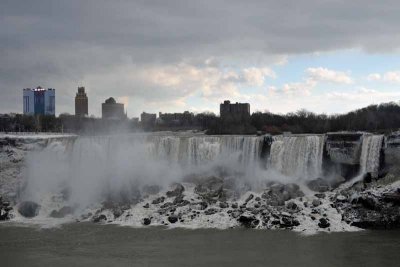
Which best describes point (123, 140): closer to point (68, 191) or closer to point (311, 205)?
point (68, 191)

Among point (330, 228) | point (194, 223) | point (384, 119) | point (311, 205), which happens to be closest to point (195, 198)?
point (194, 223)

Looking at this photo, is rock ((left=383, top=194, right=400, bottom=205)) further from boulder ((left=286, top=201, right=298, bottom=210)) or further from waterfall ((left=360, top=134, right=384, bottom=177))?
waterfall ((left=360, top=134, right=384, bottom=177))

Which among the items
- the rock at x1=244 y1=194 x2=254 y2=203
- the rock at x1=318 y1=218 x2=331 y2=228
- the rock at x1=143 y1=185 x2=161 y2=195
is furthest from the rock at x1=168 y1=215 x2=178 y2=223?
the rock at x1=318 y1=218 x2=331 y2=228

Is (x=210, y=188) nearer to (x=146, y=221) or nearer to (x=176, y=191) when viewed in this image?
(x=176, y=191)

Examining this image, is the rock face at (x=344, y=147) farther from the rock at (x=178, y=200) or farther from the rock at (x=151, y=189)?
the rock at (x=151, y=189)

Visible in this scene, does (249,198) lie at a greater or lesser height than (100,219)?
greater

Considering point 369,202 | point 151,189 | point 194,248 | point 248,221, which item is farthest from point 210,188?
point 194,248
